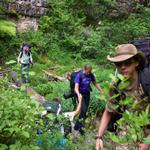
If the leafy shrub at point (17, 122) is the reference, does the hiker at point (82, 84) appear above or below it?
below

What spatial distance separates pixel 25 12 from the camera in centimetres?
1795

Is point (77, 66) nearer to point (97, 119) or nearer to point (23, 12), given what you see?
point (23, 12)

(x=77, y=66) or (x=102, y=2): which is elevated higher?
(x=102, y=2)

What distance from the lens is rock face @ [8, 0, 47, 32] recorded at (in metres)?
17.8

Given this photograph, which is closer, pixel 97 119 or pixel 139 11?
pixel 97 119

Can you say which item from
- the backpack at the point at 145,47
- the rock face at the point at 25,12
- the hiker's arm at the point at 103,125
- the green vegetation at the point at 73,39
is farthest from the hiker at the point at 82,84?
the rock face at the point at 25,12

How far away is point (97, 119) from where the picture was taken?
10.1m

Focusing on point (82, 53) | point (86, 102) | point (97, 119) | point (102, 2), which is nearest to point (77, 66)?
point (82, 53)

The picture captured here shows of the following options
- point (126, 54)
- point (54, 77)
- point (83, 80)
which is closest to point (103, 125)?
point (126, 54)

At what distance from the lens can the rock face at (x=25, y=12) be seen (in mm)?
17844

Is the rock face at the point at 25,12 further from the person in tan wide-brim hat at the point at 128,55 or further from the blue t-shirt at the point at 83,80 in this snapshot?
the person in tan wide-brim hat at the point at 128,55

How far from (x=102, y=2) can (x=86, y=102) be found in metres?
9.55

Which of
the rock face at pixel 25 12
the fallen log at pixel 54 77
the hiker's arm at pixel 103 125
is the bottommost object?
the fallen log at pixel 54 77

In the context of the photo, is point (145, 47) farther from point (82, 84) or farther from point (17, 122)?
point (82, 84)
